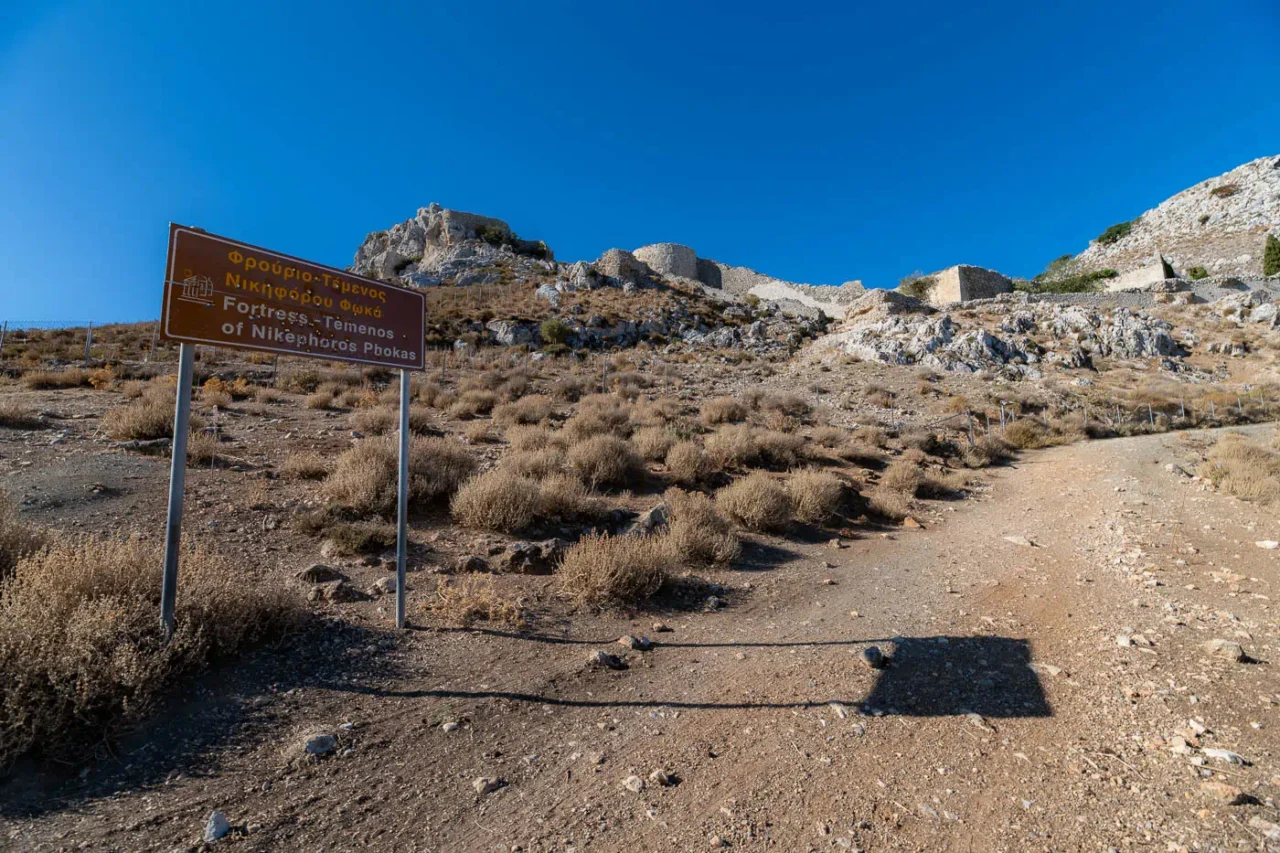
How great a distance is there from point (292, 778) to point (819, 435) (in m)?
13.2

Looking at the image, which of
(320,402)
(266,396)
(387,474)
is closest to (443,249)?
(266,396)

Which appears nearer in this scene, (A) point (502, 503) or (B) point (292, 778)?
(B) point (292, 778)

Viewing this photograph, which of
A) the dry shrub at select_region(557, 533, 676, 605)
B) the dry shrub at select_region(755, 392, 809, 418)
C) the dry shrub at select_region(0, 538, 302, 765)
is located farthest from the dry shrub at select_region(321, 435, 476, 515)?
the dry shrub at select_region(755, 392, 809, 418)

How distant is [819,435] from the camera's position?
14.1 metres

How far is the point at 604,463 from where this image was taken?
8.99 meters

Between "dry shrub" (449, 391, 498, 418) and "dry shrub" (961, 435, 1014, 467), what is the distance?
507 inches

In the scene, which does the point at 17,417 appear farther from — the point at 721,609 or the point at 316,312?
the point at 721,609

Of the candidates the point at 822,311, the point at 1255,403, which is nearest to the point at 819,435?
the point at 1255,403

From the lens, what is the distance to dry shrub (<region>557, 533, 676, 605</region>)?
505 centimetres

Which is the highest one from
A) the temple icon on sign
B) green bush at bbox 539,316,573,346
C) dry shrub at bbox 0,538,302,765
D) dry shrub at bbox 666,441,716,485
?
green bush at bbox 539,316,573,346

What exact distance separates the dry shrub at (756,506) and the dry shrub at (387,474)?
389cm

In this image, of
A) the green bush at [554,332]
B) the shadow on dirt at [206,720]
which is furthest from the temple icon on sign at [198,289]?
the green bush at [554,332]

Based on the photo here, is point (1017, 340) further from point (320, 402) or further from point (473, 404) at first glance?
point (320, 402)

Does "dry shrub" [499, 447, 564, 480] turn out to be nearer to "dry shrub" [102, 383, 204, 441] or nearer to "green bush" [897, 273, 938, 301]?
"dry shrub" [102, 383, 204, 441]
